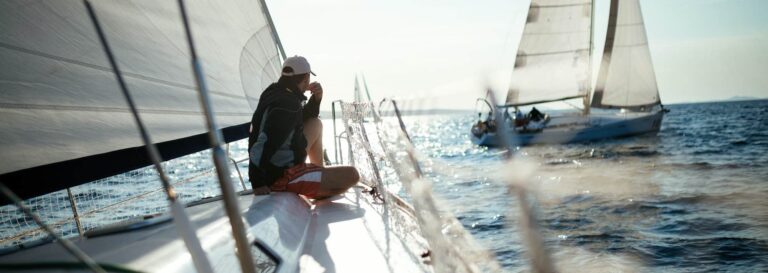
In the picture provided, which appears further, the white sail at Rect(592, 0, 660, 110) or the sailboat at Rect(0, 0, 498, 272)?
the white sail at Rect(592, 0, 660, 110)

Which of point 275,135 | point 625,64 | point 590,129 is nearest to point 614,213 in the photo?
point 275,135

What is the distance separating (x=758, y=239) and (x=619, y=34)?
2266 centimetres

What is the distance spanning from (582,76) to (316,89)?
24.0 metres

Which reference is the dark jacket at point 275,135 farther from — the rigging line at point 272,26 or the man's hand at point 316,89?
the rigging line at point 272,26

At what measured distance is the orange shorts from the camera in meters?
3.12

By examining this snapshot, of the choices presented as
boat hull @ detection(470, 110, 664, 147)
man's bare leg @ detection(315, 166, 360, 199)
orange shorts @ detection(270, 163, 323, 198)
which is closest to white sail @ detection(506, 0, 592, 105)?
boat hull @ detection(470, 110, 664, 147)

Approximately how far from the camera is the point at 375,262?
215 centimetres

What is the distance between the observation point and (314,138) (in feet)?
12.8

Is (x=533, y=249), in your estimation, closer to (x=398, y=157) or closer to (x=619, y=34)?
(x=398, y=157)

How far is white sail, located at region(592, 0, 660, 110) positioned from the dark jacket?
2568 cm

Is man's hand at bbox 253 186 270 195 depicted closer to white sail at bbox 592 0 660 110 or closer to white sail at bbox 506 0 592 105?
white sail at bbox 506 0 592 105

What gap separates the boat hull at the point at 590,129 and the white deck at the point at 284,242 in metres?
23.5

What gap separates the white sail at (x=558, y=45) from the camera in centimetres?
2459

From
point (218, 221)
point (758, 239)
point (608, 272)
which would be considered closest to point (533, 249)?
point (218, 221)
